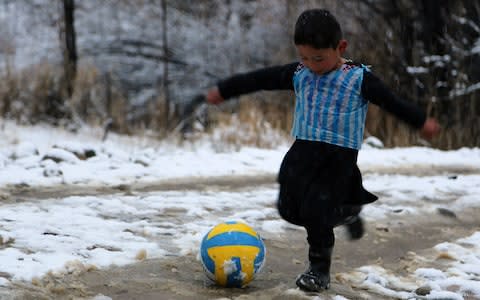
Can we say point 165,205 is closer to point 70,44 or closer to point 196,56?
point 70,44

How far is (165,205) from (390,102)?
2760mm

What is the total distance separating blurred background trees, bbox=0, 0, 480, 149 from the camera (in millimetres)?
13422

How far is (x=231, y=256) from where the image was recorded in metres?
3.50

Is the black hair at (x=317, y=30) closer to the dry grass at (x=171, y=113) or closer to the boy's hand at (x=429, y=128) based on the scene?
the boy's hand at (x=429, y=128)

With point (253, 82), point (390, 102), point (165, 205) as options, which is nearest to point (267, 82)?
point (253, 82)

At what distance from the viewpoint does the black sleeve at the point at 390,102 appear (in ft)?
11.3

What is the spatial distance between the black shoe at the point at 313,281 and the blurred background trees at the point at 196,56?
318 inches

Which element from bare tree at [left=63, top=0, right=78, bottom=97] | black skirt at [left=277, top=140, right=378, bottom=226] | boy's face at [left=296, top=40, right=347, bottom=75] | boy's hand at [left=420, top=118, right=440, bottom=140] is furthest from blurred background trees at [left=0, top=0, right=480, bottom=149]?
boy's hand at [left=420, top=118, right=440, bottom=140]

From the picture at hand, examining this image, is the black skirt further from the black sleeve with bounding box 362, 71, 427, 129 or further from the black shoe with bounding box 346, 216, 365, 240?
the black shoe with bounding box 346, 216, 365, 240

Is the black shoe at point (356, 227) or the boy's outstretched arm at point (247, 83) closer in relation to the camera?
the boy's outstretched arm at point (247, 83)

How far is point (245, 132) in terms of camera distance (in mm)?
11586

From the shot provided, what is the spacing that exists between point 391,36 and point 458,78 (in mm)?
2247

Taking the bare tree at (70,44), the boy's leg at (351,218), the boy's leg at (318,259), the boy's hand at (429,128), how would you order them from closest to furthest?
the boy's hand at (429,128)
the boy's leg at (318,259)
the boy's leg at (351,218)
the bare tree at (70,44)

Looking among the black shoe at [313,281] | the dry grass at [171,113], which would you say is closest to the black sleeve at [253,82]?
the black shoe at [313,281]
